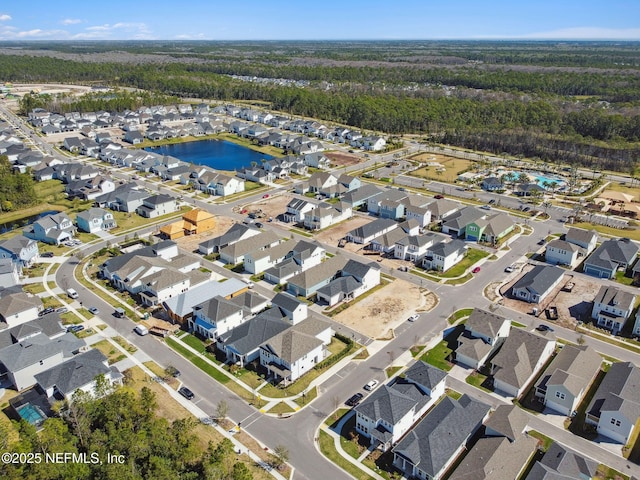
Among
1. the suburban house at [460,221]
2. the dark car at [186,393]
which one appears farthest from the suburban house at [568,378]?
the dark car at [186,393]

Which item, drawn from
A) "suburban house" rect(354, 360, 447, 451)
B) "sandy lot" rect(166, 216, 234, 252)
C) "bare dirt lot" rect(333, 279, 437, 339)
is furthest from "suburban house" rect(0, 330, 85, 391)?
"suburban house" rect(354, 360, 447, 451)

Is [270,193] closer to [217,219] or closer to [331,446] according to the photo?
[217,219]

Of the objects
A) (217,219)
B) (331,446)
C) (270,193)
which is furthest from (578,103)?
(331,446)

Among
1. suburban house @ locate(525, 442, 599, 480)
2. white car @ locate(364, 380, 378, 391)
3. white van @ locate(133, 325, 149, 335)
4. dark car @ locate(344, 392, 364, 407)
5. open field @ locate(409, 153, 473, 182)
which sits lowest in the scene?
dark car @ locate(344, 392, 364, 407)

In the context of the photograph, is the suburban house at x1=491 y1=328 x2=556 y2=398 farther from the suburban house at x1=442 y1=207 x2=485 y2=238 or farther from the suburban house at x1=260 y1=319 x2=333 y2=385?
the suburban house at x1=442 y1=207 x2=485 y2=238

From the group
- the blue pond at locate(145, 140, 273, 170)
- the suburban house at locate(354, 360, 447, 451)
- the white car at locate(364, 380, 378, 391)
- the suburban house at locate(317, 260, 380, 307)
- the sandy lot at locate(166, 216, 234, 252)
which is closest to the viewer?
the suburban house at locate(354, 360, 447, 451)
